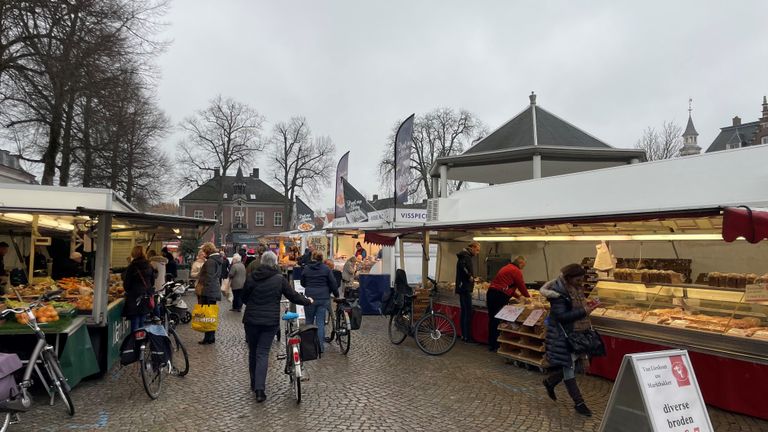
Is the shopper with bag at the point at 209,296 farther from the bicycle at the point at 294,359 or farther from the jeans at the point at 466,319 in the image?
the jeans at the point at 466,319

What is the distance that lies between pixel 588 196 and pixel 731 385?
6603 millimetres

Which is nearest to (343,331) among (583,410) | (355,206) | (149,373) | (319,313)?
(319,313)

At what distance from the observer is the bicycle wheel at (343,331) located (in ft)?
27.3

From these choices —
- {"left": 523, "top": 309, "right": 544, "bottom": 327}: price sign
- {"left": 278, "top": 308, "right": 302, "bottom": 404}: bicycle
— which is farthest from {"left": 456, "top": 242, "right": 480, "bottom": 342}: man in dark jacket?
{"left": 278, "top": 308, "right": 302, "bottom": 404}: bicycle

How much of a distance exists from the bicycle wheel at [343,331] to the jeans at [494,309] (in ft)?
7.86

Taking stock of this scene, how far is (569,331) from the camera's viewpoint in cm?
538

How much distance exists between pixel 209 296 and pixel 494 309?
4.86 metres

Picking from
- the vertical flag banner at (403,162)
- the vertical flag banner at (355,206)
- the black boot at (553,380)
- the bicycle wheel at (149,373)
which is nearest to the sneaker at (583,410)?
the black boot at (553,380)

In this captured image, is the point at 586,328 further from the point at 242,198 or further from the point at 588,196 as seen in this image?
the point at 242,198

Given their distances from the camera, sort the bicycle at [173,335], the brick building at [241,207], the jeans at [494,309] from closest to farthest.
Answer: the bicycle at [173,335]
the jeans at [494,309]
the brick building at [241,207]

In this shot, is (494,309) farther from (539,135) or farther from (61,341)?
(539,135)

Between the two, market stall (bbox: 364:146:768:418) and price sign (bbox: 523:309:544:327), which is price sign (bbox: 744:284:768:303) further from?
price sign (bbox: 523:309:544:327)

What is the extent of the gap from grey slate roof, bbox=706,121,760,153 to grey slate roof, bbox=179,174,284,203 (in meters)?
51.2

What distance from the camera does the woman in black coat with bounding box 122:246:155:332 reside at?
7.10 m
